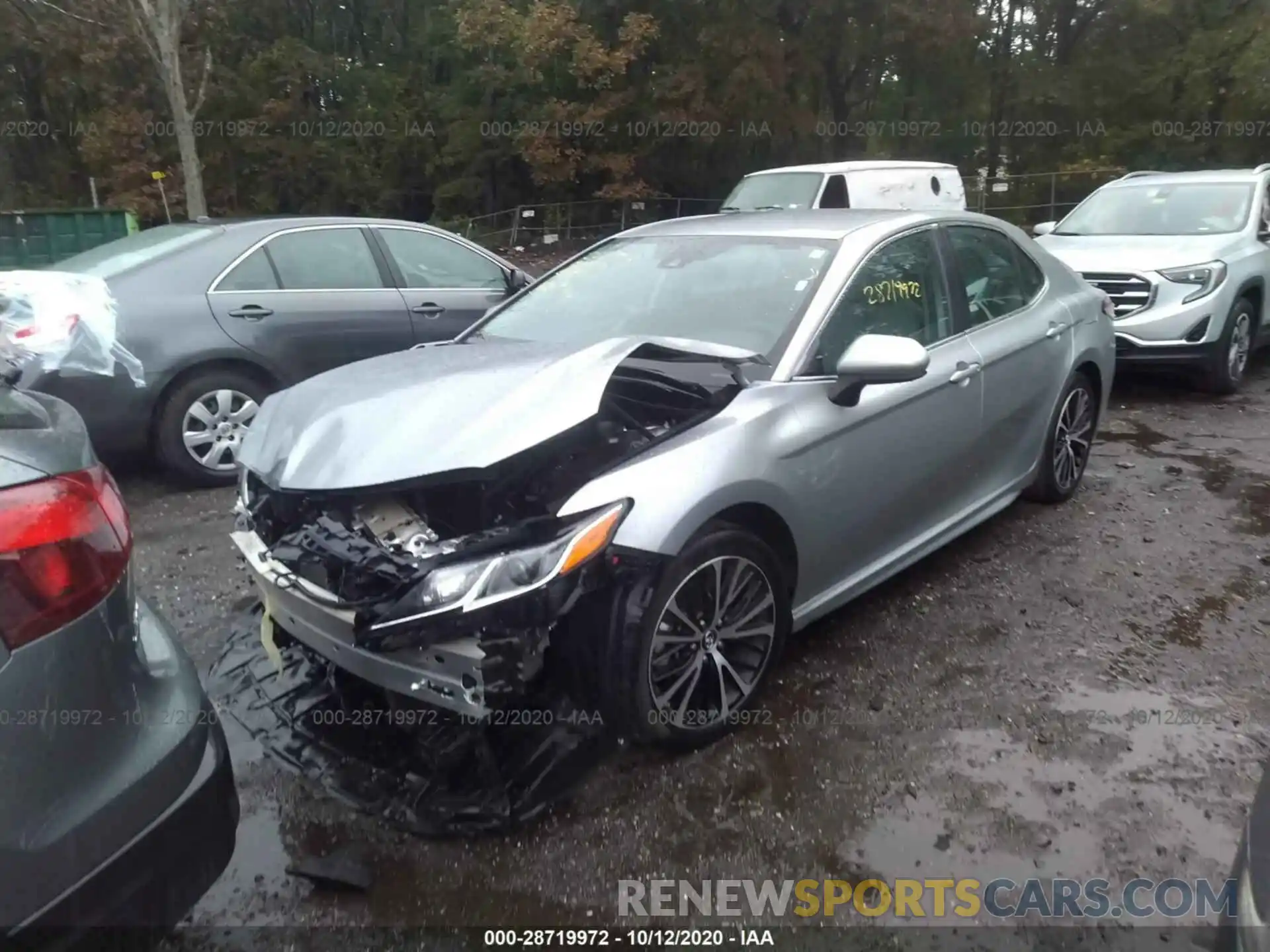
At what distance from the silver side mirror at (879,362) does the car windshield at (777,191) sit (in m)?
9.71

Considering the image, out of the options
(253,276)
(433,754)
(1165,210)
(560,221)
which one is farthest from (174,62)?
(433,754)

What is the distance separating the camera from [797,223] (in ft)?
13.9

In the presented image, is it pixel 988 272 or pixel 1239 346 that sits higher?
pixel 988 272

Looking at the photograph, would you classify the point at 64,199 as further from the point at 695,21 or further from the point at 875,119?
the point at 875,119

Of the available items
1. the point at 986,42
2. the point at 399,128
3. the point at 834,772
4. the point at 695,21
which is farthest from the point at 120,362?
the point at 986,42

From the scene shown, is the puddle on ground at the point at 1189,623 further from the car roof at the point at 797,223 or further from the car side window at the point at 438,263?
the car side window at the point at 438,263

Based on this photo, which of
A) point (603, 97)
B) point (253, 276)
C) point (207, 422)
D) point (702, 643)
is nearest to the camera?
point (702, 643)

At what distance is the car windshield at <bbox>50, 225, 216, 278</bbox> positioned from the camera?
231 inches

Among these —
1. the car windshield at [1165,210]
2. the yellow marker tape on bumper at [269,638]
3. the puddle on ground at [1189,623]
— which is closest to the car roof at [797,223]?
the puddle on ground at [1189,623]

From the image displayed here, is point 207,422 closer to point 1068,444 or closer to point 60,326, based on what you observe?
point 60,326

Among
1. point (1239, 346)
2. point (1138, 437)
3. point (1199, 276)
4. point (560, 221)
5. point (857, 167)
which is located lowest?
point (560, 221)

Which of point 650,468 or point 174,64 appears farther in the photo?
point 174,64

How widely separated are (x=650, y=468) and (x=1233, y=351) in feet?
21.6

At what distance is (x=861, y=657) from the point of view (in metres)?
3.85
